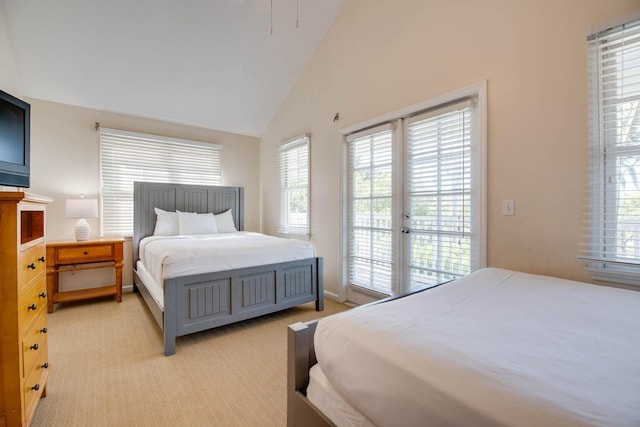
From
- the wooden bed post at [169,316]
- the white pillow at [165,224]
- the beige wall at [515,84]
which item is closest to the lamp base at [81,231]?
the white pillow at [165,224]

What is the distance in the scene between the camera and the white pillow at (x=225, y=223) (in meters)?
4.13

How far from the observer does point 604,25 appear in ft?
5.28

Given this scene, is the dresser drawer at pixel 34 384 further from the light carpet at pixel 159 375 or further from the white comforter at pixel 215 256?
the white comforter at pixel 215 256

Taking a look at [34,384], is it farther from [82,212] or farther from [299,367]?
[82,212]

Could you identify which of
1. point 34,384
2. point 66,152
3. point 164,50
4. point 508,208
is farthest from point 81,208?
point 508,208

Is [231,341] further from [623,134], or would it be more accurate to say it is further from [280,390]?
[623,134]

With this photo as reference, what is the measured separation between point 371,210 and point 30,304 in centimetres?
262

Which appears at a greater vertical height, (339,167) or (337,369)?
(339,167)

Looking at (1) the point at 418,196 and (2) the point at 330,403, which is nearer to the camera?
(2) the point at 330,403

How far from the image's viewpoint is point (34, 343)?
150cm

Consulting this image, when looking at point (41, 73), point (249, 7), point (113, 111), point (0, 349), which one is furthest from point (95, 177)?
point (0, 349)

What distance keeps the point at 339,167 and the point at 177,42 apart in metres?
2.22

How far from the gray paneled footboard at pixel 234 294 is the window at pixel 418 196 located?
0.58m

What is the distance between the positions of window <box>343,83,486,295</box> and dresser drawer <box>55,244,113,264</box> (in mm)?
2837
